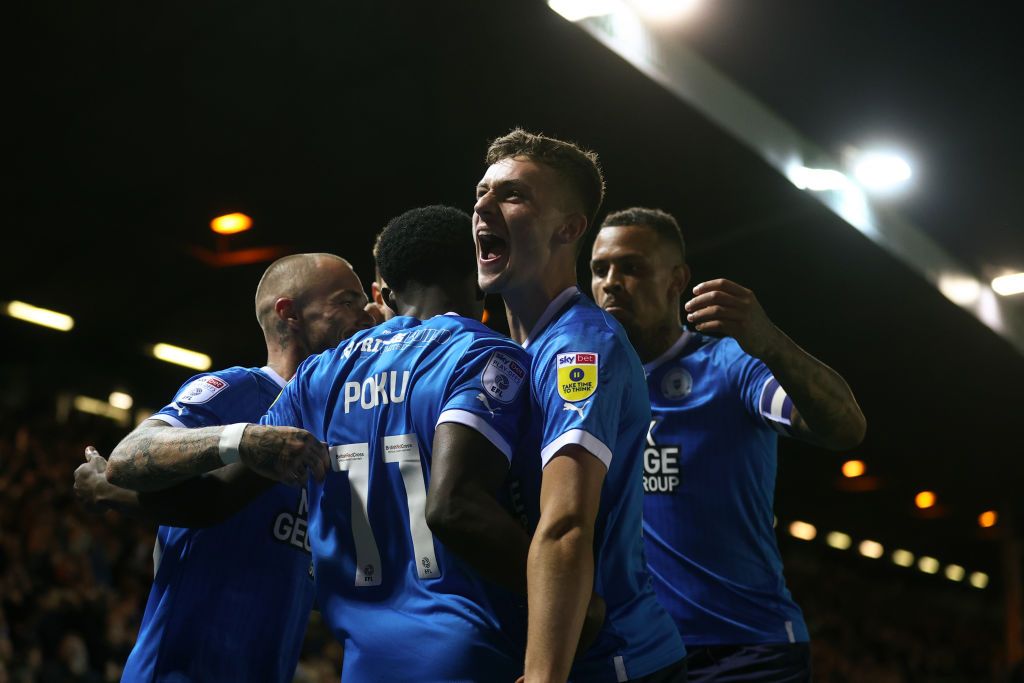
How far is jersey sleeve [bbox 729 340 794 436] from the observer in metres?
4.05

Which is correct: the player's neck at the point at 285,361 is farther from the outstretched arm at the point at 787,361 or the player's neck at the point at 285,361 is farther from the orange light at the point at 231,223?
the orange light at the point at 231,223

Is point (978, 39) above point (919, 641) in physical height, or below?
above

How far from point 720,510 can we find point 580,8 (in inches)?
218

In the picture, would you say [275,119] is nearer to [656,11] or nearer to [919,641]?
[656,11]

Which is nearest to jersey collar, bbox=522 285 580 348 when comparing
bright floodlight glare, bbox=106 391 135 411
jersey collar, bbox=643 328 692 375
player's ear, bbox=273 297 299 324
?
player's ear, bbox=273 297 299 324

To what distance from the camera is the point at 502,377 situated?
110 inches

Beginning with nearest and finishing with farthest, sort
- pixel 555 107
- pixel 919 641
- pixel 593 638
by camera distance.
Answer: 1. pixel 593 638
2. pixel 555 107
3. pixel 919 641

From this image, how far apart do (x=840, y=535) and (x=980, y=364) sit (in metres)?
22.1

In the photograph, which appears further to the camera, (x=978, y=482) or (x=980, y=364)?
(x=978, y=482)

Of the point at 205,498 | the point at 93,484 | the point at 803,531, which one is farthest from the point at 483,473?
the point at 803,531

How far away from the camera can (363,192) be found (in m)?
12.6

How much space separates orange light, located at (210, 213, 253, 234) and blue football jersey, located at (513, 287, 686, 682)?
1109 cm

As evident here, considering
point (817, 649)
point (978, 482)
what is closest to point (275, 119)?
point (817, 649)

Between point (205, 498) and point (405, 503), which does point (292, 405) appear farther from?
point (405, 503)
